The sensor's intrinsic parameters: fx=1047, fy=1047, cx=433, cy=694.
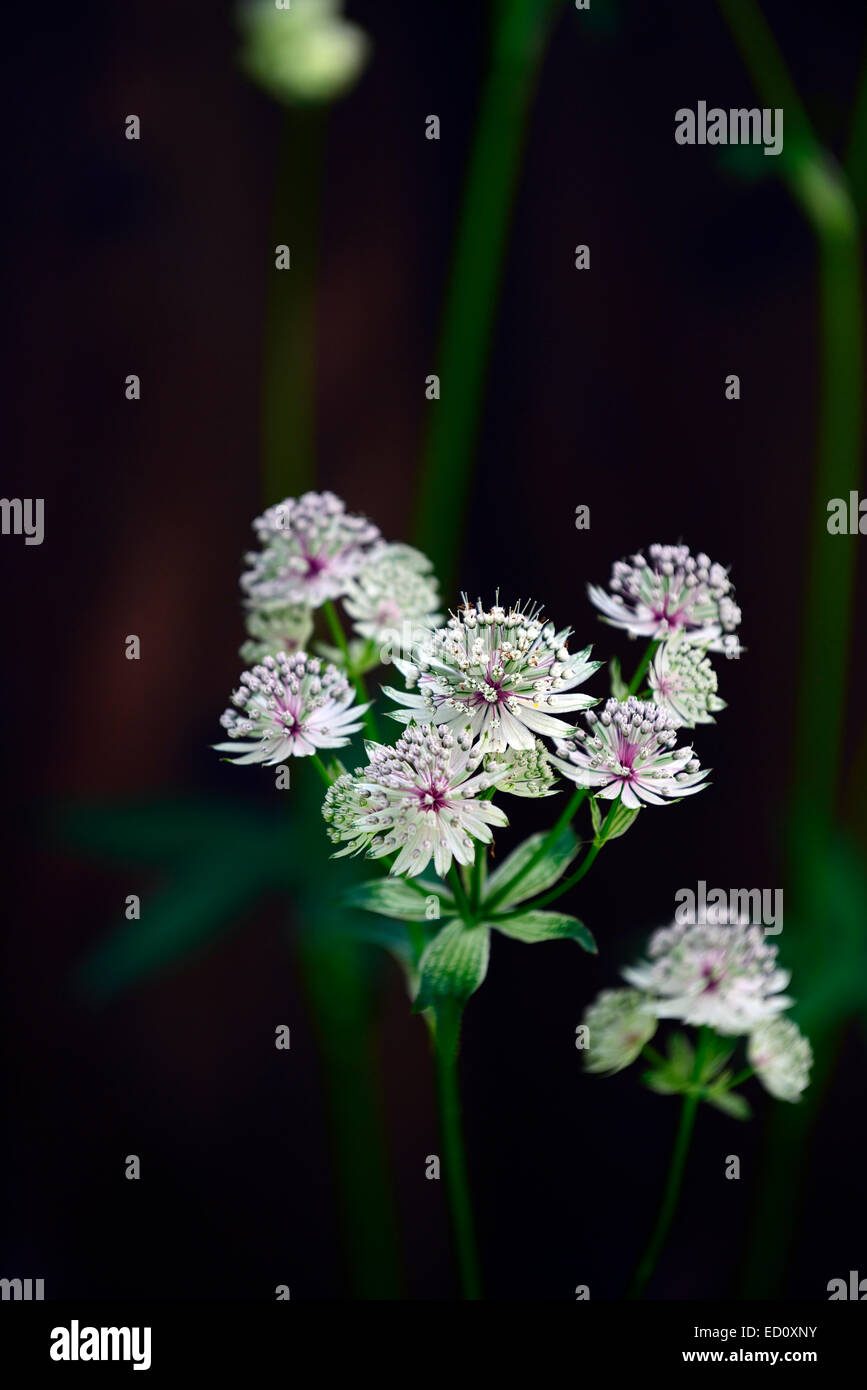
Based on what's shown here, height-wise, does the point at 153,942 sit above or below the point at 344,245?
below

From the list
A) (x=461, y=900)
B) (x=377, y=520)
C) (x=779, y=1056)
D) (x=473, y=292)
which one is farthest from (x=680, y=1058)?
(x=473, y=292)

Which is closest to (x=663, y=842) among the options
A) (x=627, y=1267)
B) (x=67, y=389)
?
(x=627, y=1267)

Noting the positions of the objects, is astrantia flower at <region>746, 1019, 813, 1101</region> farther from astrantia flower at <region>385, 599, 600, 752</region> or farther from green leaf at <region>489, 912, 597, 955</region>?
astrantia flower at <region>385, 599, 600, 752</region>

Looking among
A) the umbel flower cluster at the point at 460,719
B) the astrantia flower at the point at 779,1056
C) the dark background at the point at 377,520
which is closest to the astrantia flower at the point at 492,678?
the umbel flower cluster at the point at 460,719

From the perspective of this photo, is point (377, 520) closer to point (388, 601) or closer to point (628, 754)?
point (388, 601)

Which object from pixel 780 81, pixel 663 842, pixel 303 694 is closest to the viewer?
pixel 303 694
